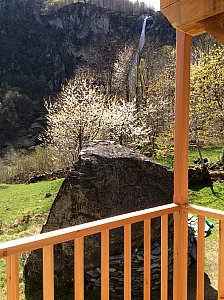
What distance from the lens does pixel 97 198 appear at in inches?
143

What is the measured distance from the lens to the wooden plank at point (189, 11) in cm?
83

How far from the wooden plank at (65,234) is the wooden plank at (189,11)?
849 mm

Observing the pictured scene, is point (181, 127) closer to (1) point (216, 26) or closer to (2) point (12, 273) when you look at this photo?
(1) point (216, 26)

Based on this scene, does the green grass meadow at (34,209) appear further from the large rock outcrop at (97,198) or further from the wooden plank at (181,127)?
the wooden plank at (181,127)

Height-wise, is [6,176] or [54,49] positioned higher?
[54,49]

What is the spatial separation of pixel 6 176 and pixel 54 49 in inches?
543

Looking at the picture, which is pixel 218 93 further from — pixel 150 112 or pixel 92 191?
pixel 92 191

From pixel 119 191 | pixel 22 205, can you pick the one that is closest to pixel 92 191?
pixel 119 191

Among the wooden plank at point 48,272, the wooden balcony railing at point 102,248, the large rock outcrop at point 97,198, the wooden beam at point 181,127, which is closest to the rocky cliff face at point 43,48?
the large rock outcrop at point 97,198

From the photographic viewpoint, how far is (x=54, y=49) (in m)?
22.4

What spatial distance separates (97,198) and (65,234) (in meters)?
2.39

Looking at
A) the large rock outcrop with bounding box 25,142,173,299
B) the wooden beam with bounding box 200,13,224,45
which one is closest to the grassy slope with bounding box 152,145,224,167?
the large rock outcrop with bounding box 25,142,173,299

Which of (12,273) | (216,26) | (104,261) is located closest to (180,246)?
(104,261)

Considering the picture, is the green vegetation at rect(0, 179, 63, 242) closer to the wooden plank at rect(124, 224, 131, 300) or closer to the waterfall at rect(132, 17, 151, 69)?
the wooden plank at rect(124, 224, 131, 300)
